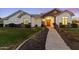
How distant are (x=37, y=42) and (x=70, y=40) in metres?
0.32

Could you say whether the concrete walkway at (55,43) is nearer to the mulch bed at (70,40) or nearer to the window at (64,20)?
the mulch bed at (70,40)

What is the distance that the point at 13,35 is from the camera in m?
1.86

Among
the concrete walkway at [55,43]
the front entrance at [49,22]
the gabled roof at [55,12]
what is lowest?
the concrete walkway at [55,43]

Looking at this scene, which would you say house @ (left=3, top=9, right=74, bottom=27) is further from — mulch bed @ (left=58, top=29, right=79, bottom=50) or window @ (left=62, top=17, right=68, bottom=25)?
mulch bed @ (left=58, top=29, right=79, bottom=50)

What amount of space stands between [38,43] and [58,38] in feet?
0.66

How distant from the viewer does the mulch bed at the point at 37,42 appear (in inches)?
72.4

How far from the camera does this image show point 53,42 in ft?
6.01

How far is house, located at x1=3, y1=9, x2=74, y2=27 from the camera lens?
1.86 metres

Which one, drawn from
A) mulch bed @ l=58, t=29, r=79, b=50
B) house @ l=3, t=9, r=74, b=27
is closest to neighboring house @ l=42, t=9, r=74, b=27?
house @ l=3, t=9, r=74, b=27

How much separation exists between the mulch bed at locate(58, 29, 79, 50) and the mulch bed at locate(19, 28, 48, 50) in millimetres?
169

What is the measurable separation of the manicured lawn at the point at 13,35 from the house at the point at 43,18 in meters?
0.07

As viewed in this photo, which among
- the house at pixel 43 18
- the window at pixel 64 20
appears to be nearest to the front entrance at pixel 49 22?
the house at pixel 43 18

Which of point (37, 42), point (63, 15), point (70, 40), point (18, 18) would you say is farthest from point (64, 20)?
point (18, 18)
